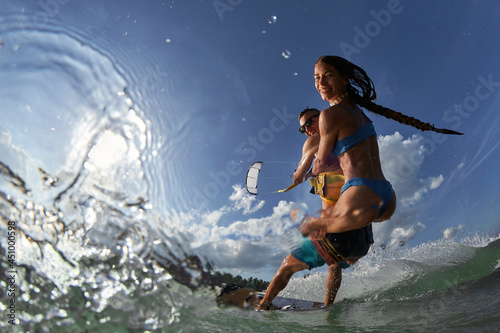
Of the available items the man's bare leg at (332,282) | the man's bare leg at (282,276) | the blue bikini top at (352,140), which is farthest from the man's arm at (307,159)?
the man's bare leg at (332,282)

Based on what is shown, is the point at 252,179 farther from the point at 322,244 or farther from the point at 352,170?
the point at 352,170

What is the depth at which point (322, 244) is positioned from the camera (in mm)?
1609

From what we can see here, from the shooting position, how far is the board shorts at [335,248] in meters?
1.60

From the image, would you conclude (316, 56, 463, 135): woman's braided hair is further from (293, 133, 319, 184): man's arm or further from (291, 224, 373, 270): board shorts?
(291, 224, 373, 270): board shorts

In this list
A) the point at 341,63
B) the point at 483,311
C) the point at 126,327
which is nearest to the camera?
the point at 483,311

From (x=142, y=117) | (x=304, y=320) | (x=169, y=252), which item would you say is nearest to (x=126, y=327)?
(x=169, y=252)

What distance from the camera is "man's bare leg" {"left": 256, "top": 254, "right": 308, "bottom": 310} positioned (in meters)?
1.71

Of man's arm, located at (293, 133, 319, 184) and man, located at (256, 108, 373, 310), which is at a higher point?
man's arm, located at (293, 133, 319, 184)

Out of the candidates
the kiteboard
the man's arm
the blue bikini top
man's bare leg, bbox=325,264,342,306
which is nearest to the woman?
the blue bikini top

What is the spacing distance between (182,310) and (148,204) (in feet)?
1.95

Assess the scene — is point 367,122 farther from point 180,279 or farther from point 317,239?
point 180,279

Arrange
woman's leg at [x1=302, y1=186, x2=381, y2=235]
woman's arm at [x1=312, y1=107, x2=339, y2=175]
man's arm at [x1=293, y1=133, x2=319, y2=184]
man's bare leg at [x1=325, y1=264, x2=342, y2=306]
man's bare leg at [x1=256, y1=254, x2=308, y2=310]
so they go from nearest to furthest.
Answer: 1. woman's leg at [x1=302, y1=186, x2=381, y2=235]
2. woman's arm at [x1=312, y1=107, x2=339, y2=175]
3. man's bare leg at [x1=256, y1=254, x2=308, y2=310]
4. man's arm at [x1=293, y1=133, x2=319, y2=184]
5. man's bare leg at [x1=325, y1=264, x2=342, y2=306]

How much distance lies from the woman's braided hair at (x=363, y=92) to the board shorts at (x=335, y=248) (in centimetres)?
72

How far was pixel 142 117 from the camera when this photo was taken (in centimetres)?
192
